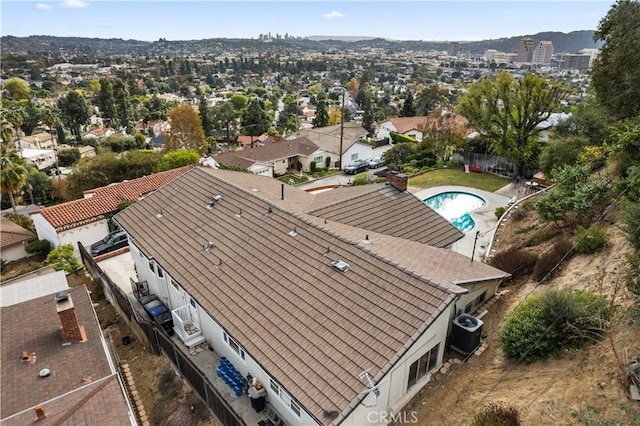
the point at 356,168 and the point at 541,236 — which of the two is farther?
the point at 356,168

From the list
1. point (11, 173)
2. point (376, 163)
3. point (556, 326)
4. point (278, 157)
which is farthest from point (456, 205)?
point (11, 173)

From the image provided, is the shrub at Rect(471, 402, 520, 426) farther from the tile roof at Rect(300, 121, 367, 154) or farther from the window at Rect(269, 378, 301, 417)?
the tile roof at Rect(300, 121, 367, 154)

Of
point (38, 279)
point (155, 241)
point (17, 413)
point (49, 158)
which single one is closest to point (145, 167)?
point (38, 279)

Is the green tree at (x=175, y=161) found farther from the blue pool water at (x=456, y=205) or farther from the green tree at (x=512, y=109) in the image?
the green tree at (x=512, y=109)

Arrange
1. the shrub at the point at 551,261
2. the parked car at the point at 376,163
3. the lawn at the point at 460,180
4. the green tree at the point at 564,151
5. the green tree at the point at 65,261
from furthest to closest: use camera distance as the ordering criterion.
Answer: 1. the parked car at the point at 376,163
2. the lawn at the point at 460,180
3. the green tree at the point at 564,151
4. the green tree at the point at 65,261
5. the shrub at the point at 551,261

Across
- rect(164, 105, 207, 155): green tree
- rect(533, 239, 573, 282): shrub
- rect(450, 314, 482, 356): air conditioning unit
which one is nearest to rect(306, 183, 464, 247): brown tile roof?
rect(533, 239, 573, 282): shrub

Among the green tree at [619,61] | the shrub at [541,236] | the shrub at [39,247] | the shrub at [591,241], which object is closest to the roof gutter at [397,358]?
the shrub at [591,241]

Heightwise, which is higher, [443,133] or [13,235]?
[443,133]

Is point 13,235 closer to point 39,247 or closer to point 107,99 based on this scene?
point 39,247
